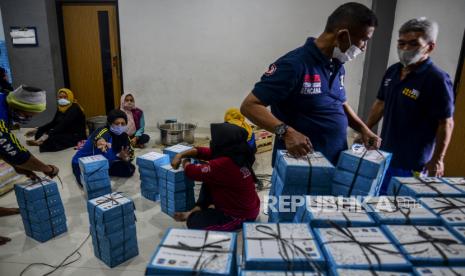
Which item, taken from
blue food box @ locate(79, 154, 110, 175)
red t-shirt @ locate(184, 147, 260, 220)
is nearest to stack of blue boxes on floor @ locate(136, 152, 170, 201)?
blue food box @ locate(79, 154, 110, 175)

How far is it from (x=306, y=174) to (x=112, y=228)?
1.37 meters

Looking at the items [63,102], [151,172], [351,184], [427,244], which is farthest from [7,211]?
[427,244]

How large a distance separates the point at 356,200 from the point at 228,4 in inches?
175

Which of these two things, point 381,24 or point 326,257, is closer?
point 326,257

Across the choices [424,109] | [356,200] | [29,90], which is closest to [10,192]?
[29,90]

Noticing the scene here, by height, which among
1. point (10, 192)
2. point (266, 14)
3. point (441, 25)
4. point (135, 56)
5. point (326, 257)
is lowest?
point (10, 192)

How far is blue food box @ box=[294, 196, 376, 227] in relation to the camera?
112cm

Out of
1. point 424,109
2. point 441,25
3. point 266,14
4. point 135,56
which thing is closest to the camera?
point 424,109

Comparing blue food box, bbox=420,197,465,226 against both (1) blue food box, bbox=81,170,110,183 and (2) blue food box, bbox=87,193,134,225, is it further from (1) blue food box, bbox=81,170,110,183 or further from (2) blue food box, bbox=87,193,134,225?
(1) blue food box, bbox=81,170,110,183

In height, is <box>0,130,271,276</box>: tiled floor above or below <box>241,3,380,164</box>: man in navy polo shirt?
below

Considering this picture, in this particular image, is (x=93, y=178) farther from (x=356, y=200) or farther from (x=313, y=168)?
(x=356, y=200)

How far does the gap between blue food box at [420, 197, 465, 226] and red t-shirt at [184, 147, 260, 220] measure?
1219mm

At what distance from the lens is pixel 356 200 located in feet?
4.17

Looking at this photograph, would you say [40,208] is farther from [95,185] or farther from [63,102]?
[63,102]
